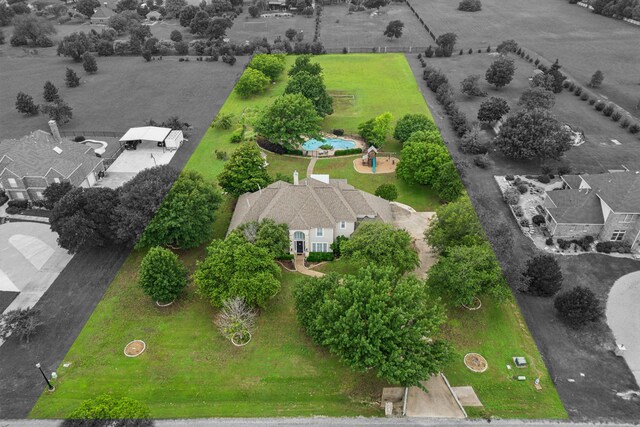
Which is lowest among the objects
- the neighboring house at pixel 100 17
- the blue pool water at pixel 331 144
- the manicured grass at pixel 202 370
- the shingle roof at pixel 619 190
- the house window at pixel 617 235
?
the neighboring house at pixel 100 17

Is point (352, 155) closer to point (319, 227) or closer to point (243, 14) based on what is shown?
point (319, 227)

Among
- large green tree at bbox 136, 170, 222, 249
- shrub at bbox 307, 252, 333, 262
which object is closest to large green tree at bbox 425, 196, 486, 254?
shrub at bbox 307, 252, 333, 262

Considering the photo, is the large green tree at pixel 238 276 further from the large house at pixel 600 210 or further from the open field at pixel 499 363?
the large house at pixel 600 210

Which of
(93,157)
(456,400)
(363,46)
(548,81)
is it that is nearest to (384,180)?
(456,400)

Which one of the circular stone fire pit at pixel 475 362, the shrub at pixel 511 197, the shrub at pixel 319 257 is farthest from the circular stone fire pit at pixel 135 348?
the shrub at pixel 511 197

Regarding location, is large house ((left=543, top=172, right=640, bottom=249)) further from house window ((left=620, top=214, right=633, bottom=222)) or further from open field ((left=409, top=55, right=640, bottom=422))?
open field ((left=409, top=55, right=640, bottom=422))
